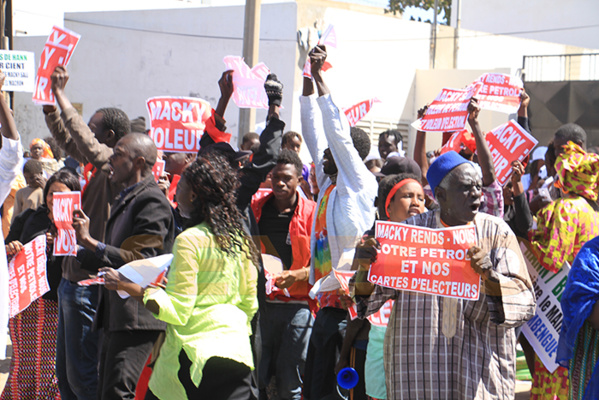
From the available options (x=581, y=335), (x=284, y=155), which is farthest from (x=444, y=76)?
(x=581, y=335)

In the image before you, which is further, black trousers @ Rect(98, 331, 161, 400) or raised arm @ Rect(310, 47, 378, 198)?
raised arm @ Rect(310, 47, 378, 198)

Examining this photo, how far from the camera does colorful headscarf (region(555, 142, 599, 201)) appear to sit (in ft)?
17.7

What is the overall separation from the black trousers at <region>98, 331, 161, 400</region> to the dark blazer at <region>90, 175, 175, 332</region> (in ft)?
0.26

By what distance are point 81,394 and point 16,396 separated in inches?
57.4

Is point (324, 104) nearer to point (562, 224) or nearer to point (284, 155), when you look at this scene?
point (284, 155)

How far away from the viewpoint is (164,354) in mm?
4000

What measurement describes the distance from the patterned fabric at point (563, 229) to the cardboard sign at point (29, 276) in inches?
141

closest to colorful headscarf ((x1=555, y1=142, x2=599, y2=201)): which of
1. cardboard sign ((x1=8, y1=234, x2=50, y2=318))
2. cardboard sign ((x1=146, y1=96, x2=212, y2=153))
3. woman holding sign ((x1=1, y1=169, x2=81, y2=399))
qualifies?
cardboard sign ((x1=146, y1=96, x2=212, y2=153))

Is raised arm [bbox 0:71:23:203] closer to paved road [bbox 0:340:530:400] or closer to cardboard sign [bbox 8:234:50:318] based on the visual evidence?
cardboard sign [bbox 8:234:50:318]

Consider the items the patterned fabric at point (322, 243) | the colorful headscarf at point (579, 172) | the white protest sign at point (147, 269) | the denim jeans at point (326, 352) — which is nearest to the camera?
the white protest sign at point (147, 269)

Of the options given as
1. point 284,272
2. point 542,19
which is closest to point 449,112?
point 284,272

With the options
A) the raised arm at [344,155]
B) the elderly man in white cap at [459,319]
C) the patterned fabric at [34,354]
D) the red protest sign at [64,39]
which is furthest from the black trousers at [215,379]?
the patterned fabric at [34,354]

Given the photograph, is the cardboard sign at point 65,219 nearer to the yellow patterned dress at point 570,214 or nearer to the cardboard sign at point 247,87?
the cardboard sign at point 247,87

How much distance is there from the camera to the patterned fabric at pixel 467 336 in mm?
3613
